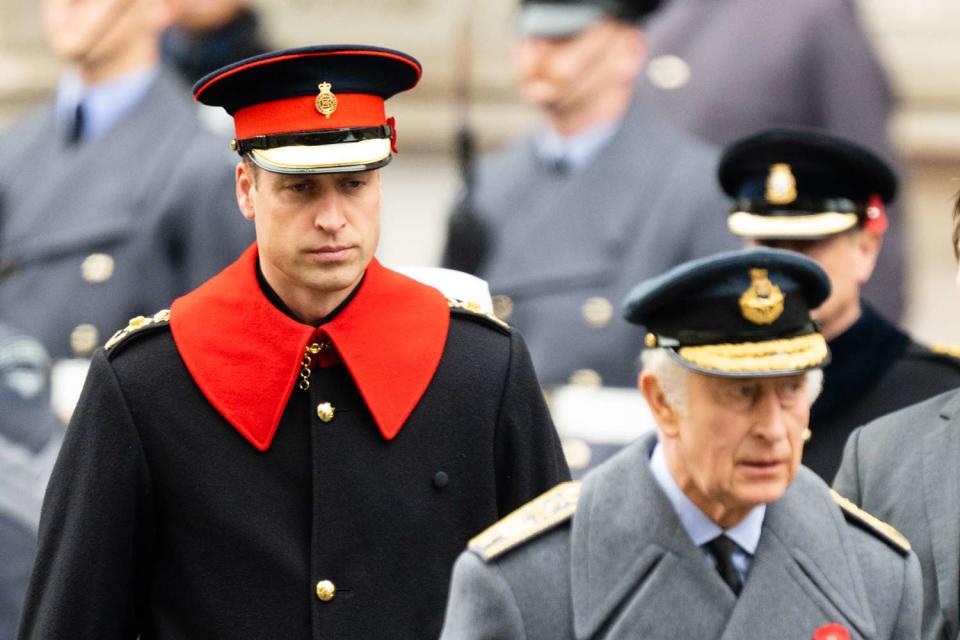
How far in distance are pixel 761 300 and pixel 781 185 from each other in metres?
2.14

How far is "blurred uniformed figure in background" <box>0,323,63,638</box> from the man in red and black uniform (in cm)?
187

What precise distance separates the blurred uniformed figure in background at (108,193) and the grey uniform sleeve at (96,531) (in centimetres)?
290

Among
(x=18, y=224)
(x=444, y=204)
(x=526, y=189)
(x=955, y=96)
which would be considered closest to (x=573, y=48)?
(x=526, y=189)

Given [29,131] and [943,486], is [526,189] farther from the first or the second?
[943,486]

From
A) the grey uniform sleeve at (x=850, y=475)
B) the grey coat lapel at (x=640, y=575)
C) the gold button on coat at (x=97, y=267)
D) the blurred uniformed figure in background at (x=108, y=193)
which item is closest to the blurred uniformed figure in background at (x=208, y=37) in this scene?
the blurred uniformed figure in background at (x=108, y=193)

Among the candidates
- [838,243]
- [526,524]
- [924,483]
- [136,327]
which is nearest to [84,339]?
[838,243]

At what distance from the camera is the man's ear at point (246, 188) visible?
5.32 m

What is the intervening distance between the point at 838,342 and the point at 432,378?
4.95 ft

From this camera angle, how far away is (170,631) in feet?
17.0

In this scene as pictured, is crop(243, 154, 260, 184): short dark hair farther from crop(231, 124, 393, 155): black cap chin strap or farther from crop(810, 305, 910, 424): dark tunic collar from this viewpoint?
crop(810, 305, 910, 424): dark tunic collar

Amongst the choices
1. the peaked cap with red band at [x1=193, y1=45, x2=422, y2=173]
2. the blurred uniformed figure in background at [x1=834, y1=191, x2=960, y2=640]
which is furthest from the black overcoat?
the peaked cap with red band at [x1=193, y1=45, x2=422, y2=173]

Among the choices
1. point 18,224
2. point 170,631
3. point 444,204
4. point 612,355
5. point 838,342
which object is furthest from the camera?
point 444,204

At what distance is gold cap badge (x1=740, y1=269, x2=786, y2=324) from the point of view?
183 inches

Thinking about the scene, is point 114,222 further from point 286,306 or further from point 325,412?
point 325,412
